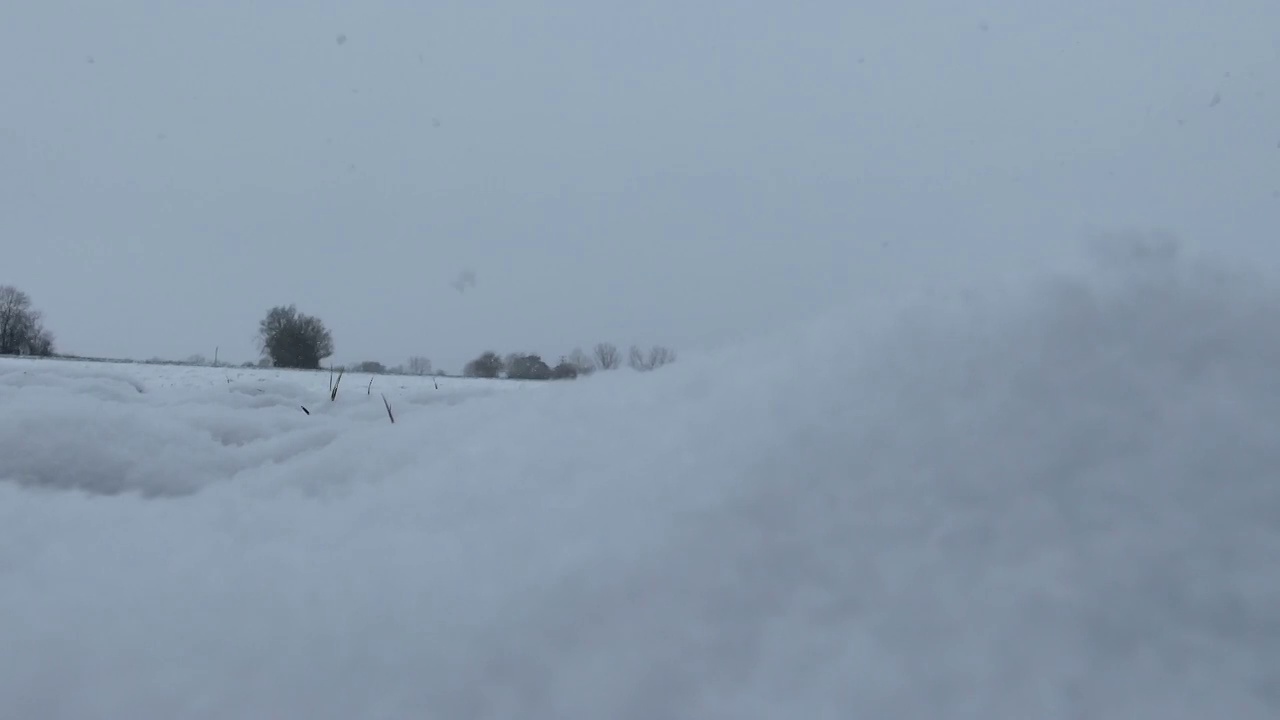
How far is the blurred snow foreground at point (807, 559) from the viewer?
0.72 metres

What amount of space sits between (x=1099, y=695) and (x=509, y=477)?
0.71 meters

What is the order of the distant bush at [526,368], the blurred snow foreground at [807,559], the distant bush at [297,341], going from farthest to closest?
the distant bush at [297,341] → the distant bush at [526,368] → the blurred snow foreground at [807,559]

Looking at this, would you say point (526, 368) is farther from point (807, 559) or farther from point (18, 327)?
point (18, 327)

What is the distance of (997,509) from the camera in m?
0.83

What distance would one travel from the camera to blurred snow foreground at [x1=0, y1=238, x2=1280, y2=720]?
72 centimetres

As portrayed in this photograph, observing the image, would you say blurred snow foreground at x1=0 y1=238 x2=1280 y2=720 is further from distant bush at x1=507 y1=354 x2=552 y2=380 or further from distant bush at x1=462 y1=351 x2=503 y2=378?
distant bush at x1=462 y1=351 x2=503 y2=378

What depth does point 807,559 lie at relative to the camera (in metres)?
0.83

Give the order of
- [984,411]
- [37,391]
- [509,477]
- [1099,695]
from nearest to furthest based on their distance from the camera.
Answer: [1099,695] < [984,411] < [509,477] < [37,391]

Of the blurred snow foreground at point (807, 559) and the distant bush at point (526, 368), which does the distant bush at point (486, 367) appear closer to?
the distant bush at point (526, 368)

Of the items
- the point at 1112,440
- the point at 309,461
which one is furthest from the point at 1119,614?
the point at 309,461

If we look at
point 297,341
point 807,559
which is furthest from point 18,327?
point 807,559

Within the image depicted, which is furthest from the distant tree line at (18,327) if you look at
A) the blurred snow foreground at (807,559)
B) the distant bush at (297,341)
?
the blurred snow foreground at (807,559)

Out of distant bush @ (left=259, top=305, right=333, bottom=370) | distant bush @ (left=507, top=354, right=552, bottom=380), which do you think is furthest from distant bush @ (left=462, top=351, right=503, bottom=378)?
distant bush @ (left=259, top=305, right=333, bottom=370)

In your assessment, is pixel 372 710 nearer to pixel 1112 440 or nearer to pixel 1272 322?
pixel 1112 440
